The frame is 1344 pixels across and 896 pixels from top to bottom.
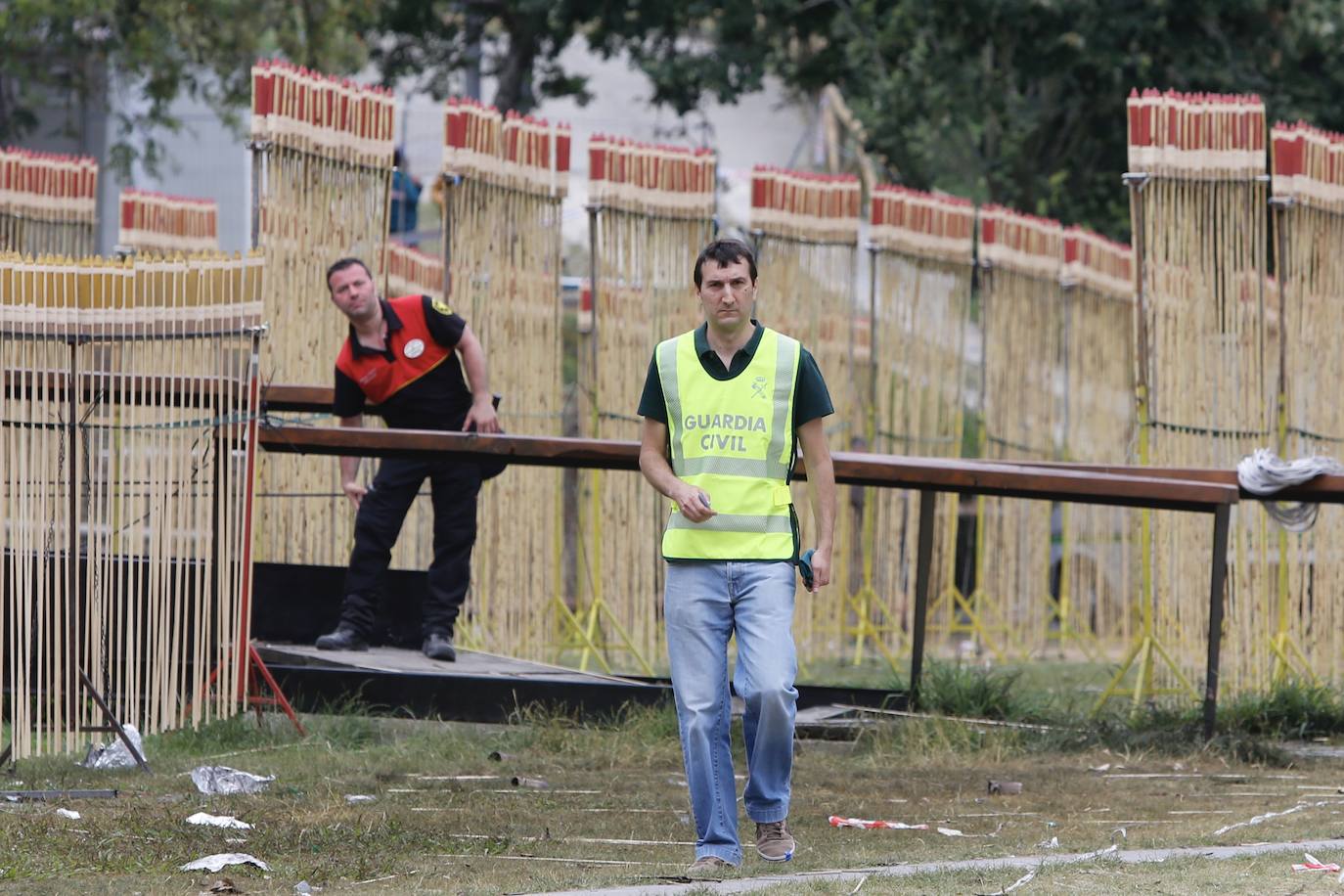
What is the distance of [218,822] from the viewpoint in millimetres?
6062

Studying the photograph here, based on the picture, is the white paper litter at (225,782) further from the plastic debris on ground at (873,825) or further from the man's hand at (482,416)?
the man's hand at (482,416)

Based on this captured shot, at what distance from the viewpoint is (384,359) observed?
8.70 metres

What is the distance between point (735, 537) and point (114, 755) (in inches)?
110

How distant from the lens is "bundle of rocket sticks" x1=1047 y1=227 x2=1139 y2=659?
15328 mm

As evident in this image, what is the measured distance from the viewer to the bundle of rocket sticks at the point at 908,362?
13.4 m

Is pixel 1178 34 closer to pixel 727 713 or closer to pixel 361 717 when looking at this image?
pixel 361 717

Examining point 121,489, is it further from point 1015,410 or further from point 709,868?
point 1015,410

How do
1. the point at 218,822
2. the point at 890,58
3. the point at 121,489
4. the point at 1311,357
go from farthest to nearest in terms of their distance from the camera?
the point at 890,58 < the point at 1311,357 < the point at 121,489 < the point at 218,822

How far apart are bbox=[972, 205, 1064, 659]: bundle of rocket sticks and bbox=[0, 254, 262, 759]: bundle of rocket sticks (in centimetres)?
750

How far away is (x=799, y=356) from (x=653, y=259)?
581 cm

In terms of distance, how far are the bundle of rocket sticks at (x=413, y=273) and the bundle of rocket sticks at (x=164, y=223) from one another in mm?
1642

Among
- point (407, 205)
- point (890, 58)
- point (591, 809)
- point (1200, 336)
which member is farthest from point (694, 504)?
point (407, 205)

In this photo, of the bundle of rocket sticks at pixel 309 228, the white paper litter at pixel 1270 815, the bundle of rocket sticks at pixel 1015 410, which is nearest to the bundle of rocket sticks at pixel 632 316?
the bundle of rocket sticks at pixel 309 228

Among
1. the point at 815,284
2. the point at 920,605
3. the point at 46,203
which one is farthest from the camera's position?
the point at 815,284
